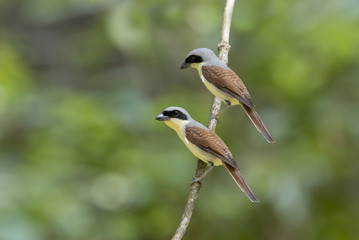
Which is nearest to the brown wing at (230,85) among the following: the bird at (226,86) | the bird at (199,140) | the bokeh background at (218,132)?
the bird at (226,86)

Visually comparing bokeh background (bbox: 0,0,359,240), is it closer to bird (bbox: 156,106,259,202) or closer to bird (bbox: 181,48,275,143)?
bird (bbox: 156,106,259,202)

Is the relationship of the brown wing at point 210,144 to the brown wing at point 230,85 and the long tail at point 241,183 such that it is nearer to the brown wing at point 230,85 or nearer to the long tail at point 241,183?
the long tail at point 241,183

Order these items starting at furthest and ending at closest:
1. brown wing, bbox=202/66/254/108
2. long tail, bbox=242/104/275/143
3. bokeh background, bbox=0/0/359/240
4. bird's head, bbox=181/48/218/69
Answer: bokeh background, bbox=0/0/359/240, bird's head, bbox=181/48/218/69, brown wing, bbox=202/66/254/108, long tail, bbox=242/104/275/143

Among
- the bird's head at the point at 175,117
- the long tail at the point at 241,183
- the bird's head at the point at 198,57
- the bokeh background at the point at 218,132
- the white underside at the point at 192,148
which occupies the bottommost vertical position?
the bokeh background at the point at 218,132

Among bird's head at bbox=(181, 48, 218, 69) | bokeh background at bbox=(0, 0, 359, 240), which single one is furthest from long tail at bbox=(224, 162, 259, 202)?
bokeh background at bbox=(0, 0, 359, 240)

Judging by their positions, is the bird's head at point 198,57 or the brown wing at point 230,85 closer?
the brown wing at point 230,85

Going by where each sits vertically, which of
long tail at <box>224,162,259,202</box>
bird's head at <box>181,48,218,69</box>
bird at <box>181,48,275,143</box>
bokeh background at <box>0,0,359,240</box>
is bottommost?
bokeh background at <box>0,0,359,240</box>

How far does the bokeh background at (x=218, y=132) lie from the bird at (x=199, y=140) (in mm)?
2699

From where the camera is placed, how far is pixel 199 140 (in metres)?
1.98

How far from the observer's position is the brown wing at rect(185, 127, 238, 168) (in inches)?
75.4

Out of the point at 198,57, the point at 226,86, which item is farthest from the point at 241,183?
the point at 198,57

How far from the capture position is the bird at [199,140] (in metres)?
1.92

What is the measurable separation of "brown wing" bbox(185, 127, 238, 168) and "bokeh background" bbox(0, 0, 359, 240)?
273 centimetres

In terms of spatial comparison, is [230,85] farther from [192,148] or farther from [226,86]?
[192,148]
